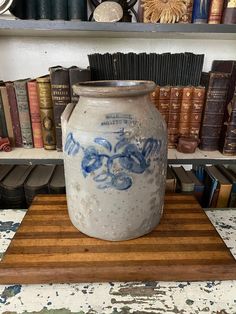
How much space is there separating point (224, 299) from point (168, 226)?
0.20 m

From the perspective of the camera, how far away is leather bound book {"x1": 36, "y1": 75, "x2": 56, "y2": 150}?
0.79 meters

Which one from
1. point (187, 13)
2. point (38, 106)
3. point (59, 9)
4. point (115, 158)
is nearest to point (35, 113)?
point (38, 106)

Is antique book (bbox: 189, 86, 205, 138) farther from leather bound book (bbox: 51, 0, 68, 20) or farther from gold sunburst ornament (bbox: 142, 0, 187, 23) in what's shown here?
leather bound book (bbox: 51, 0, 68, 20)

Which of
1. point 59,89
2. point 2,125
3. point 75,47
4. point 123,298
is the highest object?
point 75,47

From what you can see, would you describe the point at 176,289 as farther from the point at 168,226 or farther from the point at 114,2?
the point at 114,2

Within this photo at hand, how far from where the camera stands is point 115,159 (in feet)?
1.75

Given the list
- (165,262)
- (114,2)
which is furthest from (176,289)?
(114,2)

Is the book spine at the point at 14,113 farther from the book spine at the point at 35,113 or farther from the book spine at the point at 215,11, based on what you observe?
the book spine at the point at 215,11

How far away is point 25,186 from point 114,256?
0.44 metres

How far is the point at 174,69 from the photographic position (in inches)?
31.7

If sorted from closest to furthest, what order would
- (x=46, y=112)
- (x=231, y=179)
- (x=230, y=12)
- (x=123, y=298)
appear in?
(x=123, y=298) → (x=230, y=12) → (x=46, y=112) → (x=231, y=179)

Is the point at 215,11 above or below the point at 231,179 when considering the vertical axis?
above

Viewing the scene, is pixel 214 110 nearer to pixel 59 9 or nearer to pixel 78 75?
pixel 78 75

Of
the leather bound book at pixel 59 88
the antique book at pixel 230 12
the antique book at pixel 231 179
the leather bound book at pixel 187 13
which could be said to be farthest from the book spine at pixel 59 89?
the antique book at pixel 231 179
